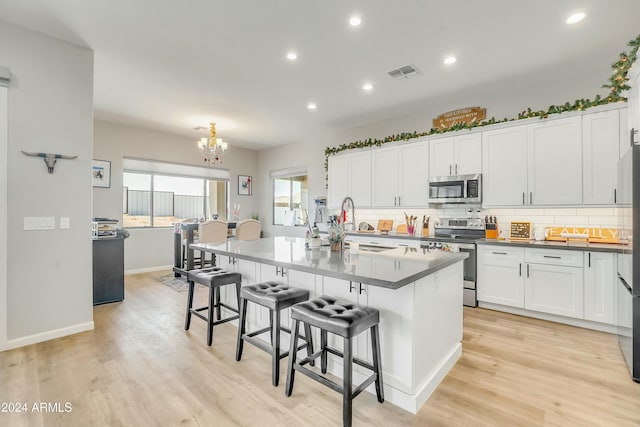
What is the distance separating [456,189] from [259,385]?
3597mm

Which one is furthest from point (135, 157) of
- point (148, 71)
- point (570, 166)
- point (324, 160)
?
point (570, 166)

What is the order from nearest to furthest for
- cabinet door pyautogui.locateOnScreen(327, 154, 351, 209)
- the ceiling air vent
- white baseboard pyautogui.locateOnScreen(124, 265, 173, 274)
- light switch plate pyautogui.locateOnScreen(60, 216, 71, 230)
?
light switch plate pyautogui.locateOnScreen(60, 216, 71, 230)
the ceiling air vent
cabinet door pyautogui.locateOnScreen(327, 154, 351, 209)
white baseboard pyautogui.locateOnScreen(124, 265, 173, 274)

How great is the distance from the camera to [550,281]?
341cm

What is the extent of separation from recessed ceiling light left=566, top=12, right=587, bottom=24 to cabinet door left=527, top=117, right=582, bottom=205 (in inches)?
52.1

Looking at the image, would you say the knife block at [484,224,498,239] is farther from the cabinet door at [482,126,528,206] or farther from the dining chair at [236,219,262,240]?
the dining chair at [236,219,262,240]

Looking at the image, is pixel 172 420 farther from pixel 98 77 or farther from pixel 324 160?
pixel 324 160

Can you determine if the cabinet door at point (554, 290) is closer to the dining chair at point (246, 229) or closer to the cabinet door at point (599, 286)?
the cabinet door at point (599, 286)

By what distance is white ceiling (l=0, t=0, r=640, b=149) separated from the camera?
2473 mm

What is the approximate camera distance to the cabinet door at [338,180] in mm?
5757

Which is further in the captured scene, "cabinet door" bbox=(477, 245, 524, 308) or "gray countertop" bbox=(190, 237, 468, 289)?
"cabinet door" bbox=(477, 245, 524, 308)

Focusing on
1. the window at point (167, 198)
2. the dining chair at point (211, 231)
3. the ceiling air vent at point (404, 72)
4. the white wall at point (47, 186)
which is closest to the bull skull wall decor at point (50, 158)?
the white wall at point (47, 186)

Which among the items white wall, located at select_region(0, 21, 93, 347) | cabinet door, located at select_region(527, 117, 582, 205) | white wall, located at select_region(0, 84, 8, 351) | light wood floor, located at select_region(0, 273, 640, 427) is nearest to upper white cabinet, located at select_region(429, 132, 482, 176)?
cabinet door, located at select_region(527, 117, 582, 205)

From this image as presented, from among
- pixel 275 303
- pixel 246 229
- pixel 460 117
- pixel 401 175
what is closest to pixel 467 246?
pixel 401 175

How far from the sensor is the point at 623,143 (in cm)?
321
